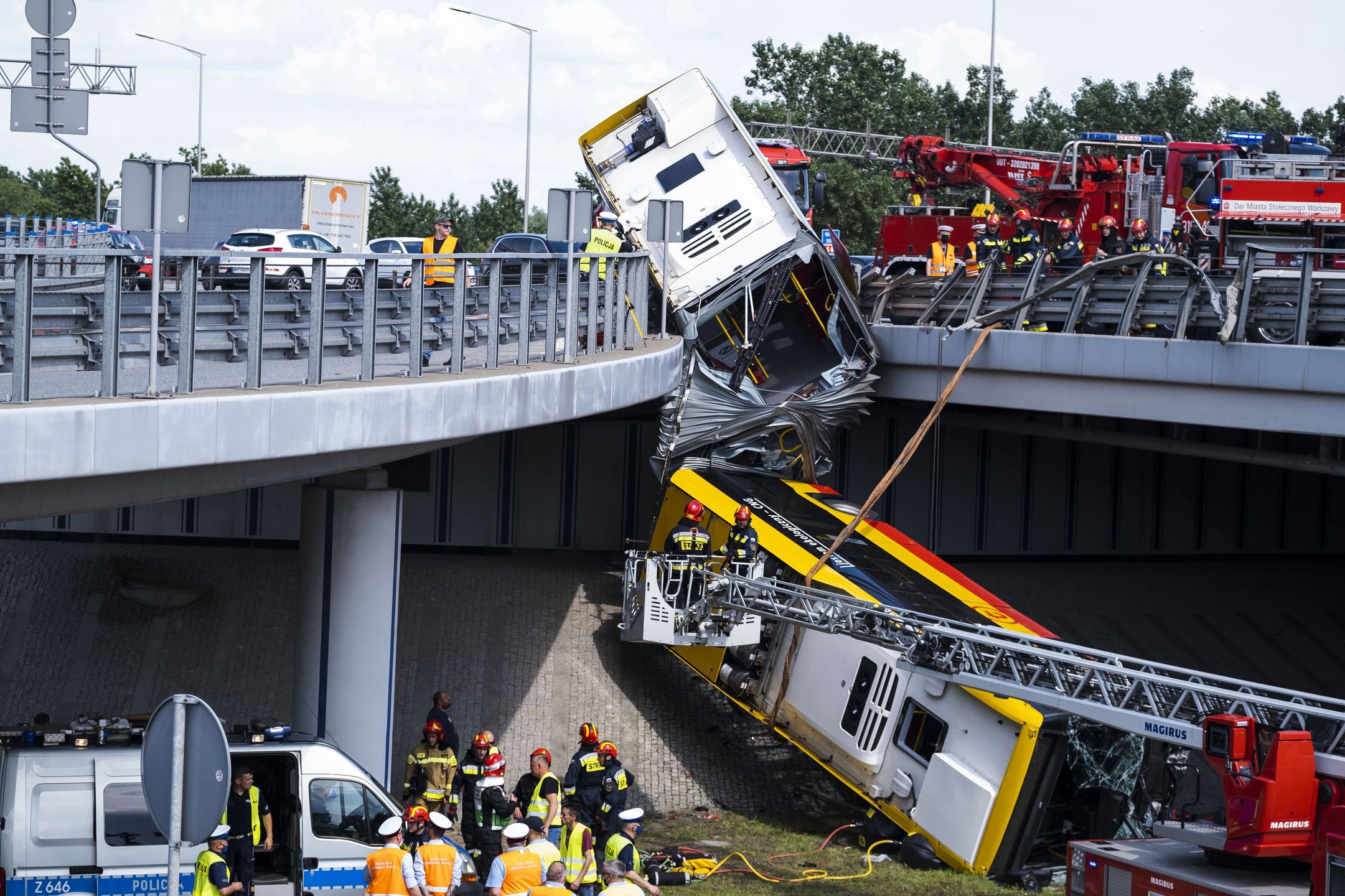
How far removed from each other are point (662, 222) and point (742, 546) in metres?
3.77

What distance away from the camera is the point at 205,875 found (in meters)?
9.85

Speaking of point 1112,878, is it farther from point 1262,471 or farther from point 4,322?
point 1262,471

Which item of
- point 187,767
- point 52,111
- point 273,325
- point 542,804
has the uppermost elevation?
point 52,111

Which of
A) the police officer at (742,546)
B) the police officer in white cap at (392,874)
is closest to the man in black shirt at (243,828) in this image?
the police officer in white cap at (392,874)

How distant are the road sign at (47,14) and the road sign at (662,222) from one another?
26.1 ft

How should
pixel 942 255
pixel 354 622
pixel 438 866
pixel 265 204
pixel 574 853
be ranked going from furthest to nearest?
pixel 265 204 < pixel 942 255 < pixel 354 622 < pixel 574 853 < pixel 438 866

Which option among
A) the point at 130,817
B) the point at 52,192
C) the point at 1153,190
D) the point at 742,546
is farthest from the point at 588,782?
the point at 52,192

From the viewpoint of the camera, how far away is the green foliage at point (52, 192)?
45.8 m

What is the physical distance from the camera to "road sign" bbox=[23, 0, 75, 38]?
31.4ft

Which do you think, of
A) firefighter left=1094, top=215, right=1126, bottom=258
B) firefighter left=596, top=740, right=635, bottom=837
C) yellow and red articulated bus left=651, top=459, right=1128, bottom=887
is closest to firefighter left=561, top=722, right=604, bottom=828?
firefighter left=596, top=740, right=635, bottom=837

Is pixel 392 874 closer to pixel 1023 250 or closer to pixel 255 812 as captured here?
pixel 255 812

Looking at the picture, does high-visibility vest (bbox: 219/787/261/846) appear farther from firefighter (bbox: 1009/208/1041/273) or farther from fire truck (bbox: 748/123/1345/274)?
A: fire truck (bbox: 748/123/1345/274)

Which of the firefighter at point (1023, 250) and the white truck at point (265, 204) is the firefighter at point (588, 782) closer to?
the firefighter at point (1023, 250)

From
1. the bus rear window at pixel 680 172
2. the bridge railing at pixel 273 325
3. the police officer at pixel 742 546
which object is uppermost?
the bus rear window at pixel 680 172
